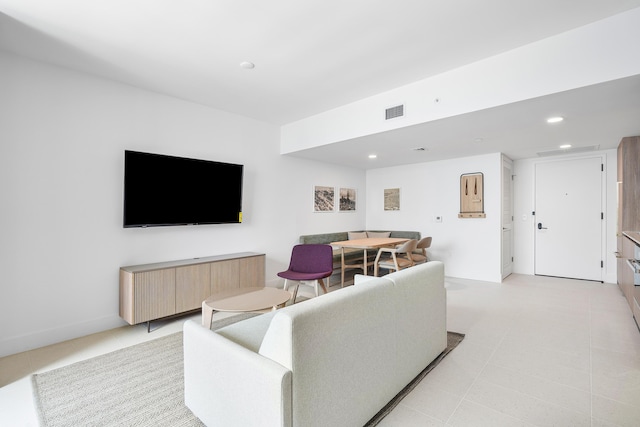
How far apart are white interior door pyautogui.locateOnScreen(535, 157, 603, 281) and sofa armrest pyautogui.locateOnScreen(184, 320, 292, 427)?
6.25 m

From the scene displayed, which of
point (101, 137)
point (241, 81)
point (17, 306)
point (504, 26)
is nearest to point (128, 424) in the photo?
point (17, 306)

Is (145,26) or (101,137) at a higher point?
(145,26)

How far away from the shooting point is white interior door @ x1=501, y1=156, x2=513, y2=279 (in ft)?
18.1

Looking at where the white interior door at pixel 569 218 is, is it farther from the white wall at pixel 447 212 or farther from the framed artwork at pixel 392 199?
the framed artwork at pixel 392 199

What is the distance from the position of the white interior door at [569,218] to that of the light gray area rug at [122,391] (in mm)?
4251

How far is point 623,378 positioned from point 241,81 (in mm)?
4230

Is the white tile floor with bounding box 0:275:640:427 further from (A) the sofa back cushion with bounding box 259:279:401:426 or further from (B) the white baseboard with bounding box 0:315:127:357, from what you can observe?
(A) the sofa back cushion with bounding box 259:279:401:426

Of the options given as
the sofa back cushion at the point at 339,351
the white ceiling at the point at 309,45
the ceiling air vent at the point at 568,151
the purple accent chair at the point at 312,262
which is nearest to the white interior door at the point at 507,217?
the ceiling air vent at the point at 568,151

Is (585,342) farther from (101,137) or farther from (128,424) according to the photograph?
(101,137)

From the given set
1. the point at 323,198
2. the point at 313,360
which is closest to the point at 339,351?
the point at 313,360

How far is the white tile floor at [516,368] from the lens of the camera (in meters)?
1.86

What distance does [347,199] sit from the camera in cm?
665

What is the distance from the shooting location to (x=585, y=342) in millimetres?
2859

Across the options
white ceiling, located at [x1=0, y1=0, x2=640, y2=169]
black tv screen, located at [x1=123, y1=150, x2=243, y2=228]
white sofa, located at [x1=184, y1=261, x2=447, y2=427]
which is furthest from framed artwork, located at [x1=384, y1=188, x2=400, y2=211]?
white sofa, located at [x1=184, y1=261, x2=447, y2=427]
